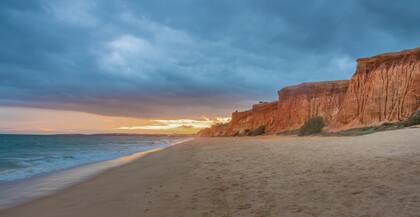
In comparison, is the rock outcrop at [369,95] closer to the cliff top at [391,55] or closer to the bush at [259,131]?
the cliff top at [391,55]

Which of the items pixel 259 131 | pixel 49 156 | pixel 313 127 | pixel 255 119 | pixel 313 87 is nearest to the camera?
pixel 49 156

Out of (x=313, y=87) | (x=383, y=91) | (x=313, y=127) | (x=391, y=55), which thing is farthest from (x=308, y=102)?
(x=383, y=91)

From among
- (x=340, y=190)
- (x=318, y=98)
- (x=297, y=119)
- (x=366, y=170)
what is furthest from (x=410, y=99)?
(x=340, y=190)

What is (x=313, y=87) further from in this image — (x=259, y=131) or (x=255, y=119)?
(x=255, y=119)

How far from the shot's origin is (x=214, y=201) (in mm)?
5746

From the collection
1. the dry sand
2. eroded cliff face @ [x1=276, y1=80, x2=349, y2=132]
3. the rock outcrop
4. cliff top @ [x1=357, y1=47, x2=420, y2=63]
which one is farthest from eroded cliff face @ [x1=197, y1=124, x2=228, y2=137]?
the dry sand

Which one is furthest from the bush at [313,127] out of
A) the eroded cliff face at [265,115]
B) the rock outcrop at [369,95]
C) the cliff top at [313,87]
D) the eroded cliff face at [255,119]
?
the eroded cliff face at [265,115]

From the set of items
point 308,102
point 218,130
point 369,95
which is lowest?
point 218,130

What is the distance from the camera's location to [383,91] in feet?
108

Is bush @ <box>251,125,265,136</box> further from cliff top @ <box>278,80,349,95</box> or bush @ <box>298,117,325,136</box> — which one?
bush @ <box>298,117,325,136</box>

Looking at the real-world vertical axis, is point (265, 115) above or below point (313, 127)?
above

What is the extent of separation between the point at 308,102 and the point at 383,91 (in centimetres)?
1956

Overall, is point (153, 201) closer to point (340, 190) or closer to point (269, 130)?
point (340, 190)

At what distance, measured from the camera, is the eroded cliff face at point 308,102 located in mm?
48112
